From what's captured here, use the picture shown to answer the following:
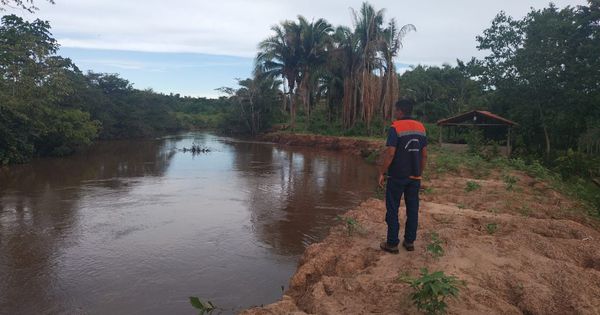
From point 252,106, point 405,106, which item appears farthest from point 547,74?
point 252,106

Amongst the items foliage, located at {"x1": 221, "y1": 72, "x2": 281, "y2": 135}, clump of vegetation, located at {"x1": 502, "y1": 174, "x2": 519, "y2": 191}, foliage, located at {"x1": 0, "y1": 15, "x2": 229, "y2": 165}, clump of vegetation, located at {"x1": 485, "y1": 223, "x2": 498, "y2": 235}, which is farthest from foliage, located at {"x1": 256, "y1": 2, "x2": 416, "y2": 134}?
clump of vegetation, located at {"x1": 485, "y1": 223, "x2": 498, "y2": 235}

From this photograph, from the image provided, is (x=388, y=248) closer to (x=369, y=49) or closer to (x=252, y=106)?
(x=369, y=49)

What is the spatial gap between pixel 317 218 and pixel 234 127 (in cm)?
3908

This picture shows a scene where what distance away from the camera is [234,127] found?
46.7m

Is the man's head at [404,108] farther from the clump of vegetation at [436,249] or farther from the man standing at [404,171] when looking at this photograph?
the clump of vegetation at [436,249]

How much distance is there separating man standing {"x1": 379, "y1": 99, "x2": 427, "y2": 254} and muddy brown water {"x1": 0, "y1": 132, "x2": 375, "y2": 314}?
1.64 metres

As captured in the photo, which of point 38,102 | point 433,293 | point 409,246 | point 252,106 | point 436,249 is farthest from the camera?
point 252,106

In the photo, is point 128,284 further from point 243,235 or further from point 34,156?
point 34,156

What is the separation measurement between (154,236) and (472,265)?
528cm

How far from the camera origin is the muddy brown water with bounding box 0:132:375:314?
4.88 metres

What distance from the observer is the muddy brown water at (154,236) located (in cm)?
488

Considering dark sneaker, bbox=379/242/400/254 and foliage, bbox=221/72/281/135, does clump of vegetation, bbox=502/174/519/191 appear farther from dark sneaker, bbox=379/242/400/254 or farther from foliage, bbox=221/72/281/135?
foliage, bbox=221/72/281/135

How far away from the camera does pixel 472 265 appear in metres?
4.11

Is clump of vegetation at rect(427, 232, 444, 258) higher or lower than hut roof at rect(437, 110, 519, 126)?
lower
